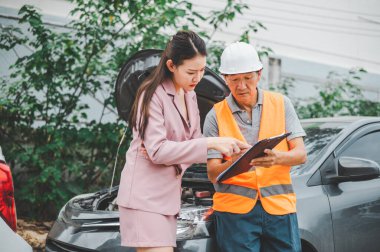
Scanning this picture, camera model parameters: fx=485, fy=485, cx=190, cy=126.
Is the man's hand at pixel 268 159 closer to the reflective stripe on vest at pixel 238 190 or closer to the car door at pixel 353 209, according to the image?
the reflective stripe on vest at pixel 238 190

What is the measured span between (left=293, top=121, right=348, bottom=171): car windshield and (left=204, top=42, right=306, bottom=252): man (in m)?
0.74

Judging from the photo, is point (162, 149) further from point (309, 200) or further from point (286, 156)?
point (309, 200)

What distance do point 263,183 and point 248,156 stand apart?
1.22ft

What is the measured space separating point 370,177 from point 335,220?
0.44m

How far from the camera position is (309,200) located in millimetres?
3127

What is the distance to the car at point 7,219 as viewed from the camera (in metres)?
Result: 2.10

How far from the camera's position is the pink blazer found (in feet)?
7.32

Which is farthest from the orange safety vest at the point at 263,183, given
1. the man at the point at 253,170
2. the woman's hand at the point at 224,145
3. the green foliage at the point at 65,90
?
the green foliage at the point at 65,90

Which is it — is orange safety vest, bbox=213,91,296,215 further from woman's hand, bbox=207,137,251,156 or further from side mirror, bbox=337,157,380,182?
side mirror, bbox=337,157,380,182

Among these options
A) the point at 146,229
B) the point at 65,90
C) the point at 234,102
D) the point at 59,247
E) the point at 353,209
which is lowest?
the point at 59,247

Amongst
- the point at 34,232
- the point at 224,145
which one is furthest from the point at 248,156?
the point at 34,232

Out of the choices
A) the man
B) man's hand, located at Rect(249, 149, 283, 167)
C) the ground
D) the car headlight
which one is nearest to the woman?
man's hand, located at Rect(249, 149, 283, 167)

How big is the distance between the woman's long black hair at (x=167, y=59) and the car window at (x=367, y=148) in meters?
1.75

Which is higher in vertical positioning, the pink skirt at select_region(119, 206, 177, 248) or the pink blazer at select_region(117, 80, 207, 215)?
the pink blazer at select_region(117, 80, 207, 215)
